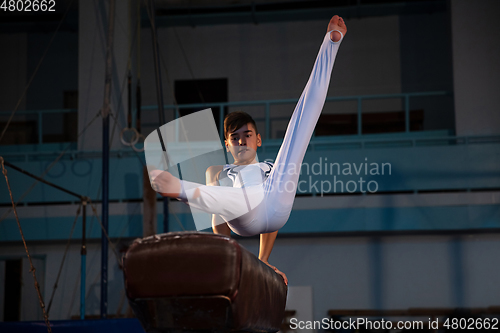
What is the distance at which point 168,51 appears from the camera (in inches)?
386

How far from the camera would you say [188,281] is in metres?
1.41

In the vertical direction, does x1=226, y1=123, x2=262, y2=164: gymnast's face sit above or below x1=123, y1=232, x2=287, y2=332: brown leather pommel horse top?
above

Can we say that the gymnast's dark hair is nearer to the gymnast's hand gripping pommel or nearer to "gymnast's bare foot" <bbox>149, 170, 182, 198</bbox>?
the gymnast's hand gripping pommel

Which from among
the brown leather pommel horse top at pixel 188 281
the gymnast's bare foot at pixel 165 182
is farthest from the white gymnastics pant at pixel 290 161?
the brown leather pommel horse top at pixel 188 281

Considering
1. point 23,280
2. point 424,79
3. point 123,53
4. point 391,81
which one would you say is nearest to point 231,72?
point 123,53

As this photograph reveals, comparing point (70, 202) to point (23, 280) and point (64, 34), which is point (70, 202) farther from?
point (64, 34)

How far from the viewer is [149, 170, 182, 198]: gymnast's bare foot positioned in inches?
70.1

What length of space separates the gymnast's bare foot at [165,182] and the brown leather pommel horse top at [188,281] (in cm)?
37

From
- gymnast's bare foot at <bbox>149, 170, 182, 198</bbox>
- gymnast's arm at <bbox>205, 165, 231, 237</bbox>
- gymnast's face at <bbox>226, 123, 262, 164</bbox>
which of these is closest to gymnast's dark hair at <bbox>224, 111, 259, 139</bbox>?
gymnast's face at <bbox>226, 123, 262, 164</bbox>

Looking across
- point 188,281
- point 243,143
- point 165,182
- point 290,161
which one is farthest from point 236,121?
point 188,281

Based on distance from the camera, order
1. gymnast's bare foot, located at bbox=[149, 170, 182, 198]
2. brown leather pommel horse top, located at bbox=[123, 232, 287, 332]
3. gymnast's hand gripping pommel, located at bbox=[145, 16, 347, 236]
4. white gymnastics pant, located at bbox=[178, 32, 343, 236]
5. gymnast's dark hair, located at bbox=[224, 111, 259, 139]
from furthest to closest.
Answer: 1. gymnast's dark hair, located at bbox=[224, 111, 259, 139]
2. white gymnastics pant, located at bbox=[178, 32, 343, 236]
3. gymnast's hand gripping pommel, located at bbox=[145, 16, 347, 236]
4. gymnast's bare foot, located at bbox=[149, 170, 182, 198]
5. brown leather pommel horse top, located at bbox=[123, 232, 287, 332]

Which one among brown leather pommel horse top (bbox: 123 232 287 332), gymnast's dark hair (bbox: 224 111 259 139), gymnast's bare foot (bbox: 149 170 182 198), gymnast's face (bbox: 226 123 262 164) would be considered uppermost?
gymnast's dark hair (bbox: 224 111 259 139)

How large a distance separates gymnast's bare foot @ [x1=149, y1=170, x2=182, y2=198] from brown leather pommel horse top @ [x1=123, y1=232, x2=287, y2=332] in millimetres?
365

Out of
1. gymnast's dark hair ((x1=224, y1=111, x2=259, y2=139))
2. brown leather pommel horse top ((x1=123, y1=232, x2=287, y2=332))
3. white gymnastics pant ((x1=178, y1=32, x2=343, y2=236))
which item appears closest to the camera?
brown leather pommel horse top ((x1=123, y1=232, x2=287, y2=332))
